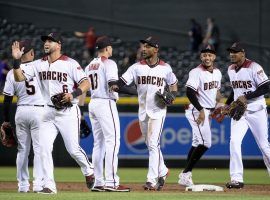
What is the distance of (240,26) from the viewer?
2531 cm

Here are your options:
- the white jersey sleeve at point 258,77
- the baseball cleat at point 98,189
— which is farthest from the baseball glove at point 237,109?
the baseball cleat at point 98,189

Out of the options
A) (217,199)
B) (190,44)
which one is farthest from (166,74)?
(190,44)

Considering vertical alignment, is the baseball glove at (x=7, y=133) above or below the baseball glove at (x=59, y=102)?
below

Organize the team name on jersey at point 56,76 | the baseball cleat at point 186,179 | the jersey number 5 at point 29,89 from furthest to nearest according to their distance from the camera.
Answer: the baseball cleat at point 186,179, the jersey number 5 at point 29,89, the team name on jersey at point 56,76

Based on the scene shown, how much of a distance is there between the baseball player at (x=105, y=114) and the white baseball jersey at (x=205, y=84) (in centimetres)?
139

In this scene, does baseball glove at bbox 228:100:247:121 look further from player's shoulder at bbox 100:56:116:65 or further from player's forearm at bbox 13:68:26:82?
player's forearm at bbox 13:68:26:82

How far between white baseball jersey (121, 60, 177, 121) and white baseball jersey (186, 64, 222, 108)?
0.63m

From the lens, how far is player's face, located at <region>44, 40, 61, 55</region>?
32.4 ft

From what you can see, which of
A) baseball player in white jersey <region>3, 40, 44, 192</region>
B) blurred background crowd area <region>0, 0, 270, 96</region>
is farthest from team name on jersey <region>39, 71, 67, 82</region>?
blurred background crowd area <region>0, 0, 270, 96</region>

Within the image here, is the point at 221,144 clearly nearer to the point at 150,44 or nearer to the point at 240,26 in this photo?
the point at 150,44

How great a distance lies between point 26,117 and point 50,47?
1170mm

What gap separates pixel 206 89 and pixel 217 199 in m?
3.02

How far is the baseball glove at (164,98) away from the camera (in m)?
10.9

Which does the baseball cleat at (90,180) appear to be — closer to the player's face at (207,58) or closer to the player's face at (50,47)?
the player's face at (50,47)
